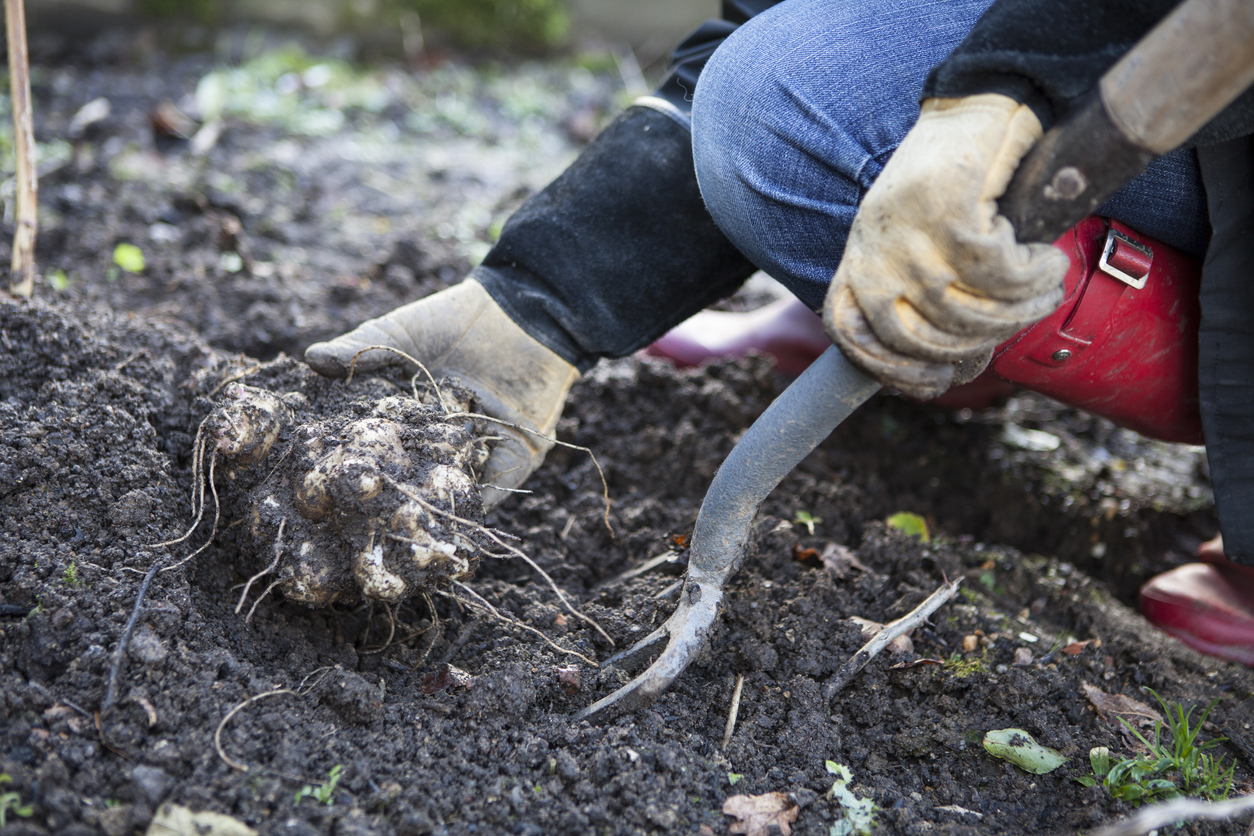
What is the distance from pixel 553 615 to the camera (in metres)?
1.60

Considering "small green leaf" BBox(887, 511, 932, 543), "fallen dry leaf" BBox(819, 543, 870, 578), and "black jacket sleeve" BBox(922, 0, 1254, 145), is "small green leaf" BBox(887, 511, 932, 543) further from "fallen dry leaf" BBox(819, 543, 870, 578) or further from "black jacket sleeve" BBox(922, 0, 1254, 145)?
"black jacket sleeve" BBox(922, 0, 1254, 145)

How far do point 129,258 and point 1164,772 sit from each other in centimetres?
294

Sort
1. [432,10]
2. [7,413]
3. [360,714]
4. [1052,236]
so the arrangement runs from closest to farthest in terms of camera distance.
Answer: [1052,236], [360,714], [7,413], [432,10]

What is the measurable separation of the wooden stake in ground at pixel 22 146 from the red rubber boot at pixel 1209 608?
2787mm

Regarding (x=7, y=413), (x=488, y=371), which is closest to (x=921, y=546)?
(x=488, y=371)

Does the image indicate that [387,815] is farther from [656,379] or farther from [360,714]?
[656,379]

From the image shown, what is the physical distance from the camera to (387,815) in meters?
1.19

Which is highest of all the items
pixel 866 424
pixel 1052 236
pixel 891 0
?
pixel 891 0

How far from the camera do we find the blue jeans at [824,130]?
1.47 m

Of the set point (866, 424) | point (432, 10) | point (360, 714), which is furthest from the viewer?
point (432, 10)

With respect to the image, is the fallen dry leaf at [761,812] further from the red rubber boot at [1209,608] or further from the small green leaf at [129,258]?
the small green leaf at [129,258]

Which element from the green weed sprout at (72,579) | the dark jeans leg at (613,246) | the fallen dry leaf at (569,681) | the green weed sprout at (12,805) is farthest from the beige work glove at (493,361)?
the green weed sprout at (12,805)

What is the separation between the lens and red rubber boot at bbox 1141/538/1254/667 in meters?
1.91

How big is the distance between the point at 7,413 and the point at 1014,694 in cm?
197
